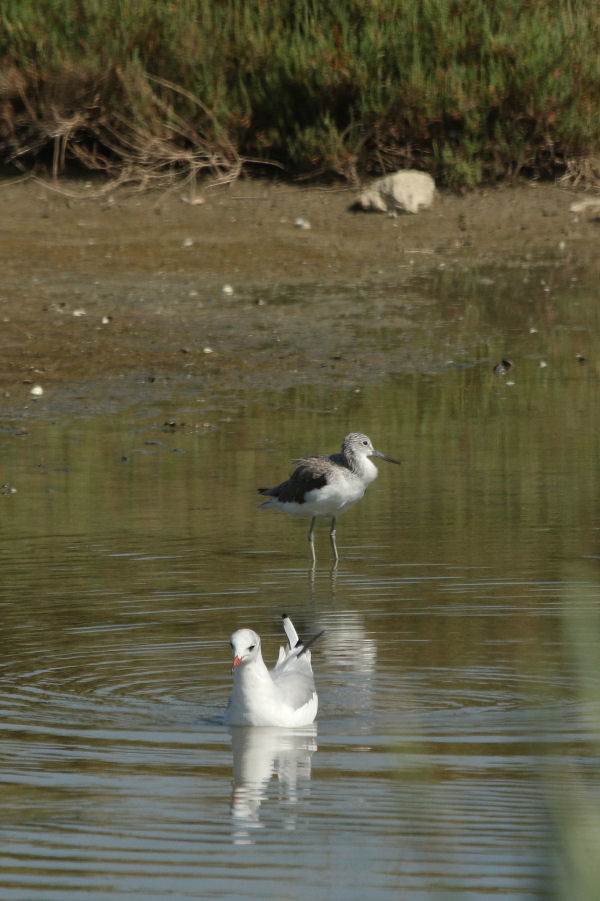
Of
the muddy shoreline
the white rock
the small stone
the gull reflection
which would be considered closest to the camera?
the gull reflection

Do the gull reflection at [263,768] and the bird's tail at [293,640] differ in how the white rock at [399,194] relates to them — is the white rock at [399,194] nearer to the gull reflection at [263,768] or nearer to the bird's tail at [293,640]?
the bird's tail at [293,640]

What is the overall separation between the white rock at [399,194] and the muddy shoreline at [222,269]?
145 mm

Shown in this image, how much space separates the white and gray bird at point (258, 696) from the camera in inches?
245

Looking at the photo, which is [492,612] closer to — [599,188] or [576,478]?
[576,478]

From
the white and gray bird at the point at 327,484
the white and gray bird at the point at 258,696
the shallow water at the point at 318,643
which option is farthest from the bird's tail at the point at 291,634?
the white and gray bird at the point at 327,484

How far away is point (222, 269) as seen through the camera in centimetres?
1653

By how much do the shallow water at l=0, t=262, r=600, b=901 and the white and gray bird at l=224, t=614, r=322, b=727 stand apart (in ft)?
0.26

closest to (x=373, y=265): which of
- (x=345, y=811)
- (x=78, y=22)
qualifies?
(x=78, y=22)

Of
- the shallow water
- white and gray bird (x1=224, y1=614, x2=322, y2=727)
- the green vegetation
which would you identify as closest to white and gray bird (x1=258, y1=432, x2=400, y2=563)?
the shallow water

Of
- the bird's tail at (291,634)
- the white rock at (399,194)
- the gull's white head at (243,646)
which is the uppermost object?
the gull's white head at (243,646)

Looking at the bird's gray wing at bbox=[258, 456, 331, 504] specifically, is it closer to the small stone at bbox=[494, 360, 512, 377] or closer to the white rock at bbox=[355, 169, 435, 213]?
the small stone at bbox=[494, 360, 512, 377]

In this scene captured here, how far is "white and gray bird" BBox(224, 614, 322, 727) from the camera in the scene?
6.23m

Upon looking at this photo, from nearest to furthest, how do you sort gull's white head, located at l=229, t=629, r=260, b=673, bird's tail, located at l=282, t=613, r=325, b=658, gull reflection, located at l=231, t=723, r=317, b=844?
gull reflection, located at l=231, t=723, r=317, b=844 → gull's white head, located at l=229, t=629, r=260, b=673 → bird's tail, located at l=282, t=613, r=325, b=658

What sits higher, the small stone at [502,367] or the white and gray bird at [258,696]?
the white and gray bird at [258,696]
